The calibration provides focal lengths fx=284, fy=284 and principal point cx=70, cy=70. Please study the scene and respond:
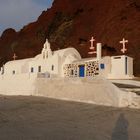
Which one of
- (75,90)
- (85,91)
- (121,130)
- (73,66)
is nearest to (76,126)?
(121,130)

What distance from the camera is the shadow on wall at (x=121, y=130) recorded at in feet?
32.7

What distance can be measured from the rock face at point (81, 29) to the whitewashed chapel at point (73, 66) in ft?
16.8

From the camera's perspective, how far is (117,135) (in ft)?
33.6

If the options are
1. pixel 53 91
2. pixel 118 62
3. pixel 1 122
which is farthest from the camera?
pixel 118 62

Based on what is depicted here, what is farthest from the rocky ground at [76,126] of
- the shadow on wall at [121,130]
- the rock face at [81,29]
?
the rock face at [81,29]

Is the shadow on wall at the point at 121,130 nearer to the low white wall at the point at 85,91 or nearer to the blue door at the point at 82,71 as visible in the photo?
the low white wall at the point at 85,91

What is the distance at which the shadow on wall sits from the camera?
9.98 meters

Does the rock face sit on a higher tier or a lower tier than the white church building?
higher

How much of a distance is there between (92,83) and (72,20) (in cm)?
3470

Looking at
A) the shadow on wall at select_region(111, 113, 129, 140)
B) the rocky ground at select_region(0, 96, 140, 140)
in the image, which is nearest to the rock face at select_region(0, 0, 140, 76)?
the rocky ground at select_region(0, 96, 140, 140)

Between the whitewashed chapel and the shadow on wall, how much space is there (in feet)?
46.5

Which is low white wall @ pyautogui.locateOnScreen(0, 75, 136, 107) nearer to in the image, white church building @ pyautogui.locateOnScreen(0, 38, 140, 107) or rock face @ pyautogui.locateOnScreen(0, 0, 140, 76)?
white church building @ pyautogui.locateOnScreen(0, 38, 140, 107)

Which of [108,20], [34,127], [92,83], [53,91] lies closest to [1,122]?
[34,127]

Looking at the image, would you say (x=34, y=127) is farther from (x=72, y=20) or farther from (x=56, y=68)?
(x=72, y=20)
